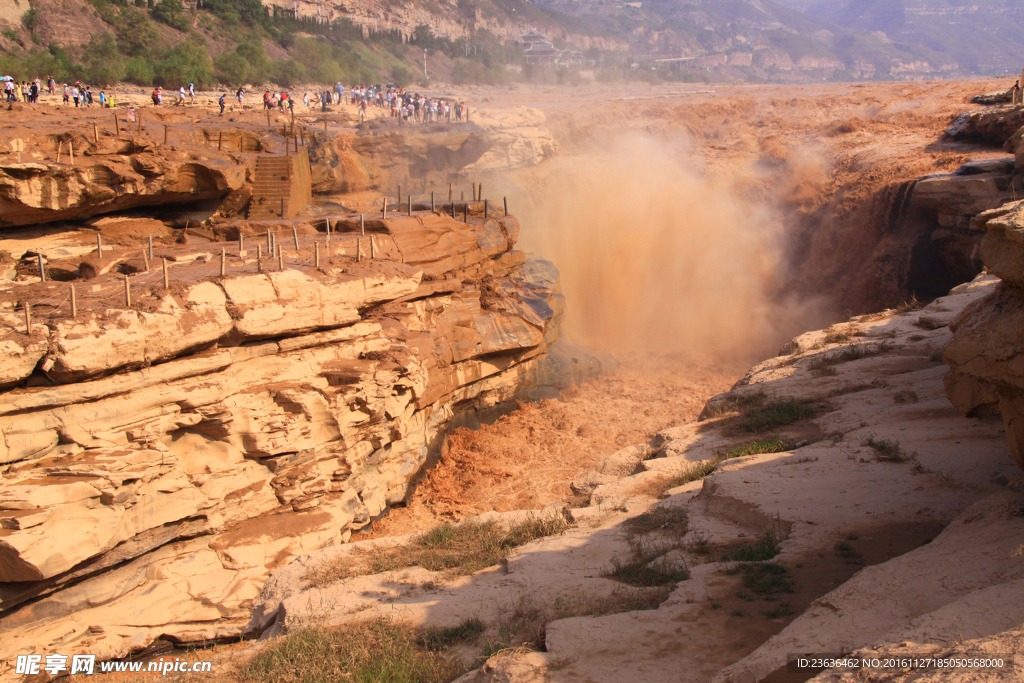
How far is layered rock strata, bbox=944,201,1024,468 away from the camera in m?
4.68

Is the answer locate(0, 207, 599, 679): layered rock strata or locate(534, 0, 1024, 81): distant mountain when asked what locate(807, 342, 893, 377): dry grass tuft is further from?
locate(534, 0, 1024, 81): distant mountain

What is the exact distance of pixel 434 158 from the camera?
76.8ft

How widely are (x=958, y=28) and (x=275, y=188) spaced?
131 m

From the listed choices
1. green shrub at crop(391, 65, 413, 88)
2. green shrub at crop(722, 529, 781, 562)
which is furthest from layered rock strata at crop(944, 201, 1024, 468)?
green shrub at crop(391, 65, 413, 88)

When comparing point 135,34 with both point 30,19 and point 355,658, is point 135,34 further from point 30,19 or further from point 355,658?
point 355,658

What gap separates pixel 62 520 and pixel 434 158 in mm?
18652

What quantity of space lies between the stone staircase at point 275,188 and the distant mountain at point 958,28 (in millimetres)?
105961

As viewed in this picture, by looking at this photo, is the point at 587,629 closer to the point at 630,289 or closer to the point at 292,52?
the point at 630,289

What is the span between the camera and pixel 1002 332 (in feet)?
16.0

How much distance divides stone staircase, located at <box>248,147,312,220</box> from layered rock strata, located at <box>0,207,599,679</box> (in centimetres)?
372

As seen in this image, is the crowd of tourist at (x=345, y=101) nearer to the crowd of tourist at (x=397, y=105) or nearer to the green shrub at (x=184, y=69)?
the crowd of tourist at (x=397, y=105)

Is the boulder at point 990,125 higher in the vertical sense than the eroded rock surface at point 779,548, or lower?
higher

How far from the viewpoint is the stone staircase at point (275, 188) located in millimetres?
14742

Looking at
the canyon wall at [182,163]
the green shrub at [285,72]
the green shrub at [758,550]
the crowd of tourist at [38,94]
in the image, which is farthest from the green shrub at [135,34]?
the green shrub at [758,550]
